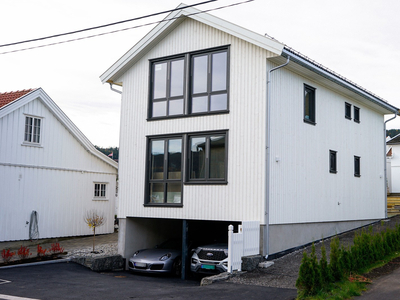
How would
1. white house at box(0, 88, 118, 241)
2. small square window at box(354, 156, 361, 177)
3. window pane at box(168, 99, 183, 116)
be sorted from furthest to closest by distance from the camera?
1. small square window at box(354, 156, 361, 177)
2. white house at box(0, 88, 118, 241)
3. window pane at box(168, 99, 183, 116)

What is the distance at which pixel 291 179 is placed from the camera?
49.8 feet

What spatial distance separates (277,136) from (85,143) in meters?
11.7

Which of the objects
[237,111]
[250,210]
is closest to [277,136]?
[237,111]

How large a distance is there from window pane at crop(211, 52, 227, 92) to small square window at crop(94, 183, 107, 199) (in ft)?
35.8

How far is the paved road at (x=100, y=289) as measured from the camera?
1027 cm

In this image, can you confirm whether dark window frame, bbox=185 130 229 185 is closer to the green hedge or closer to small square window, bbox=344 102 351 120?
the green hedge

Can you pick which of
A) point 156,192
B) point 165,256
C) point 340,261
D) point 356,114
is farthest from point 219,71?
point 356,114

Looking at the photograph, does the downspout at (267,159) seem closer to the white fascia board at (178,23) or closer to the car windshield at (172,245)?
the white fascia board at (178,23)

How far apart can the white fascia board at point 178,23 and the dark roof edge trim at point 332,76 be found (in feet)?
2.09

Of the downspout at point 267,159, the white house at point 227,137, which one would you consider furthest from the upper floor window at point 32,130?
the downspout at point 267,159

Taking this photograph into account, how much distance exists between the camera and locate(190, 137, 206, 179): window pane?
15227 mm

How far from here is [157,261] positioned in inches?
592

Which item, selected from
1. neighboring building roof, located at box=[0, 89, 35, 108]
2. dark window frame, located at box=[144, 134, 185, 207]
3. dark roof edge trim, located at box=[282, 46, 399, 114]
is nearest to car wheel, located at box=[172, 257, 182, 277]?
dark window frame, located at box=[144, 134, 185, 207]

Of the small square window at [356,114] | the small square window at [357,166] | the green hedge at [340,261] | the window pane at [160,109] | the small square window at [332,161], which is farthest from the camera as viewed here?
the small square window at [356,114]
